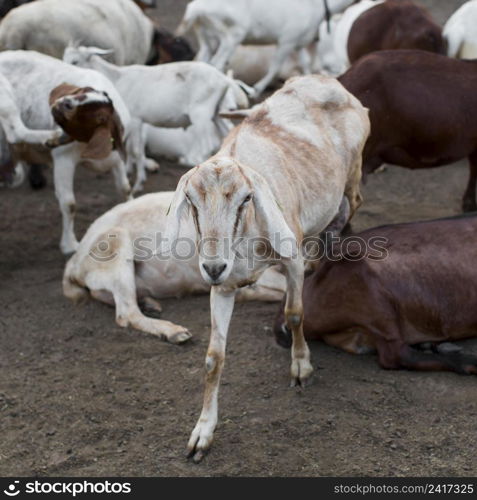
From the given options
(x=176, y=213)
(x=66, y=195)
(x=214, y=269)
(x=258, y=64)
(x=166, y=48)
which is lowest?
(x=258, y=64)

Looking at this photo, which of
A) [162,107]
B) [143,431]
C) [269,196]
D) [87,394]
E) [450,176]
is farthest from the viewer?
[450,176]

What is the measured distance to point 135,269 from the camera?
20.4 ft

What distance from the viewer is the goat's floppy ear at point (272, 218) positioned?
4.12 metres

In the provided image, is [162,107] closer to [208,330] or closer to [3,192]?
[3,192]

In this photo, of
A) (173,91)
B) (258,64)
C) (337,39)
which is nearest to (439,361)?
(173,91)

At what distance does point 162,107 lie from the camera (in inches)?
323

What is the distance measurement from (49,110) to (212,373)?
3.19 m

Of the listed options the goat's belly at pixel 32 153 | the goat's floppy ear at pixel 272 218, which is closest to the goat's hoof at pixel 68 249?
the goat's belly at pixel 32 153

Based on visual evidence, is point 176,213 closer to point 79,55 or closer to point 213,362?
point 213,362

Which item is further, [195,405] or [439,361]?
[439,361]

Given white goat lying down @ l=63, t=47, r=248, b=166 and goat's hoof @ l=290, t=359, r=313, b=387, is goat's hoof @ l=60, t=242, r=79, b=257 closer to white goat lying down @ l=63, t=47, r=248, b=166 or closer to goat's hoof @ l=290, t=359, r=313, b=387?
white goat lying down @ l=63, t=47, r=248, b=166

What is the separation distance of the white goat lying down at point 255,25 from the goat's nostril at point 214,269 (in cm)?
665
